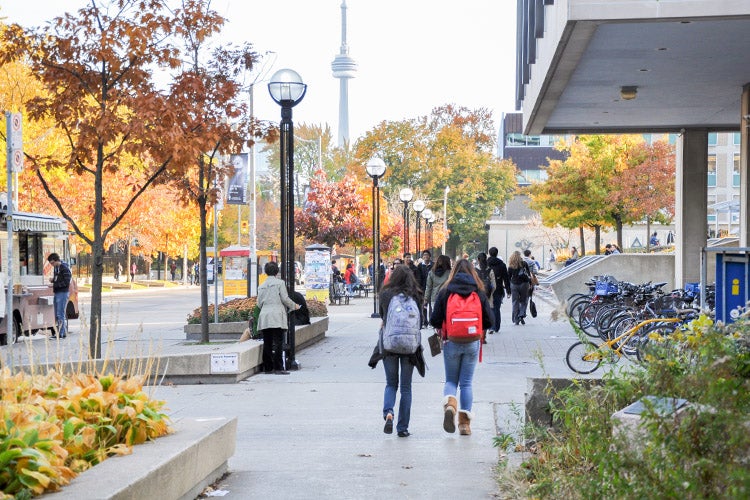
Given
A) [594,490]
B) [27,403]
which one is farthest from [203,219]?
[594,490]

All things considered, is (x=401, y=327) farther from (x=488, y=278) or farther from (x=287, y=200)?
(x=488, y=278)

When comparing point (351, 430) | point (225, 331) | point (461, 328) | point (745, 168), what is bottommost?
point (351, 430)

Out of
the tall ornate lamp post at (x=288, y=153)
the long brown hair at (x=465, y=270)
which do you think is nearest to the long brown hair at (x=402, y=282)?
the long brown hair at (x=465, y=270)

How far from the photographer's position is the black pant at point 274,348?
15.4 meters

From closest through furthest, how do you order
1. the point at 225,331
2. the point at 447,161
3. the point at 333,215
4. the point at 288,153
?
1. the point at 288,153
2. the point at 225,331
3. the point at 333,215
4. the point at 447,161

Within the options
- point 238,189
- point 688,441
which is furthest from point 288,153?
point 688,441

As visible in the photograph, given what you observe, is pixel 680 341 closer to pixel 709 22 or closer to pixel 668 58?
pixel 709 22

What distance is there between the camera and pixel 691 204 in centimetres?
2762

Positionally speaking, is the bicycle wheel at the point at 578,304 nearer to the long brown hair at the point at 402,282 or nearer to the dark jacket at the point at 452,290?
the dark jacket at the point at 452,290

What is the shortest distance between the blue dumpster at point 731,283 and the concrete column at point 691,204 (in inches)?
586

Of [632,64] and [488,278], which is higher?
[632,64]

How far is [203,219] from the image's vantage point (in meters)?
19.0

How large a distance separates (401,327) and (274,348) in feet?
19.6

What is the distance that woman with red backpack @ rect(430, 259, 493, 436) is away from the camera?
10.0 metres
